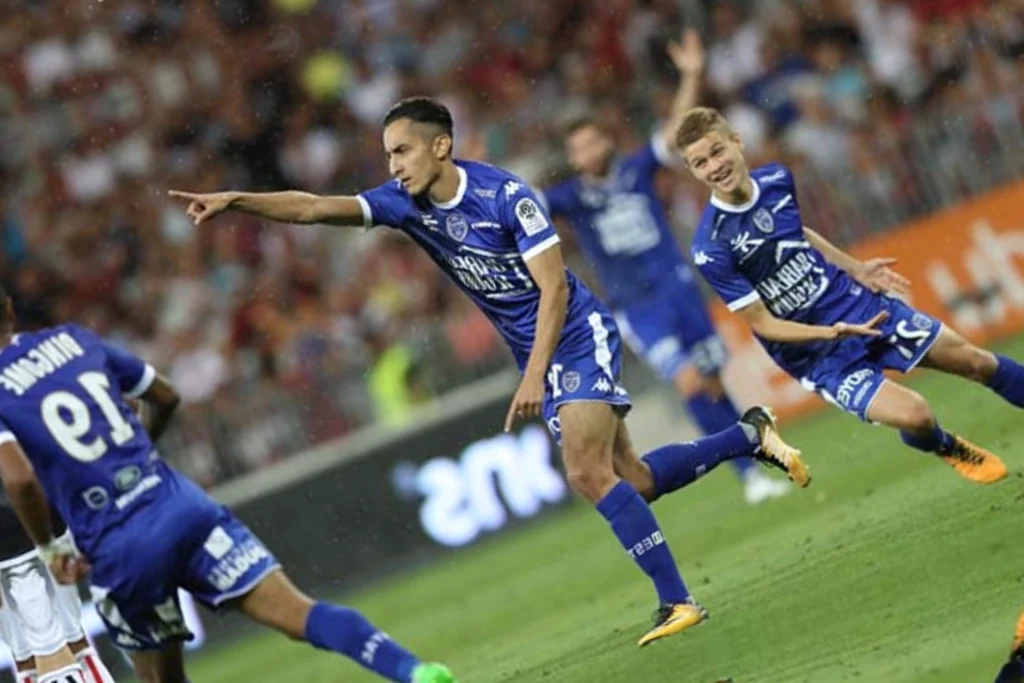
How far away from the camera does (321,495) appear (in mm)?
16453

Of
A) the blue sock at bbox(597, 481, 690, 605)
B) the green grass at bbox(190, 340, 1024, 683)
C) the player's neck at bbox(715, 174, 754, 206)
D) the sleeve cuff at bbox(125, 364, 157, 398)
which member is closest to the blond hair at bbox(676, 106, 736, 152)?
the player's neck at bbox(715, 174, 754, 206)

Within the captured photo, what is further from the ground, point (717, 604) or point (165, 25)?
point (165, 25)

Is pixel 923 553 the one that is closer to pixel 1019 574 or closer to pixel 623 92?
pixel 1019 574

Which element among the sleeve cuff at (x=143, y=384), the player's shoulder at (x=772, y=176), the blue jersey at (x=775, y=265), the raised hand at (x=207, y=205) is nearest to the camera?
the sleeve cuff at (x=143, y=384)

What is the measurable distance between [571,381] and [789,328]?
143 cm

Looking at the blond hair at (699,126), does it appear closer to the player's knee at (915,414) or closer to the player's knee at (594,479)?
the player's knee at (915,414)

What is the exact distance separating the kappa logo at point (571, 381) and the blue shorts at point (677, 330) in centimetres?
505

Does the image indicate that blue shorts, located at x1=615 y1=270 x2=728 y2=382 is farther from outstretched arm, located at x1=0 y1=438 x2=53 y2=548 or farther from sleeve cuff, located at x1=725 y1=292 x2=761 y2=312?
outstretched arm, located at x1=0 y1=438 x2=53 y2=548

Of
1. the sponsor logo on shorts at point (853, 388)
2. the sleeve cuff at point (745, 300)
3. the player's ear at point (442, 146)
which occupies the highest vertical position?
the player's ear at point (442, 146)

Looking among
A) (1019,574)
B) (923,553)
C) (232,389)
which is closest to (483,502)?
(232,389)

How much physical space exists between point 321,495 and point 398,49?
7464mm

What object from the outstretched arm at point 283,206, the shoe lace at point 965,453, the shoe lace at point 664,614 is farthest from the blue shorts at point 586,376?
the shoe lace at point 965,453

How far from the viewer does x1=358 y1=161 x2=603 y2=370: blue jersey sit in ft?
27.9

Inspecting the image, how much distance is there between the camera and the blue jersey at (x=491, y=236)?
8500 mm
